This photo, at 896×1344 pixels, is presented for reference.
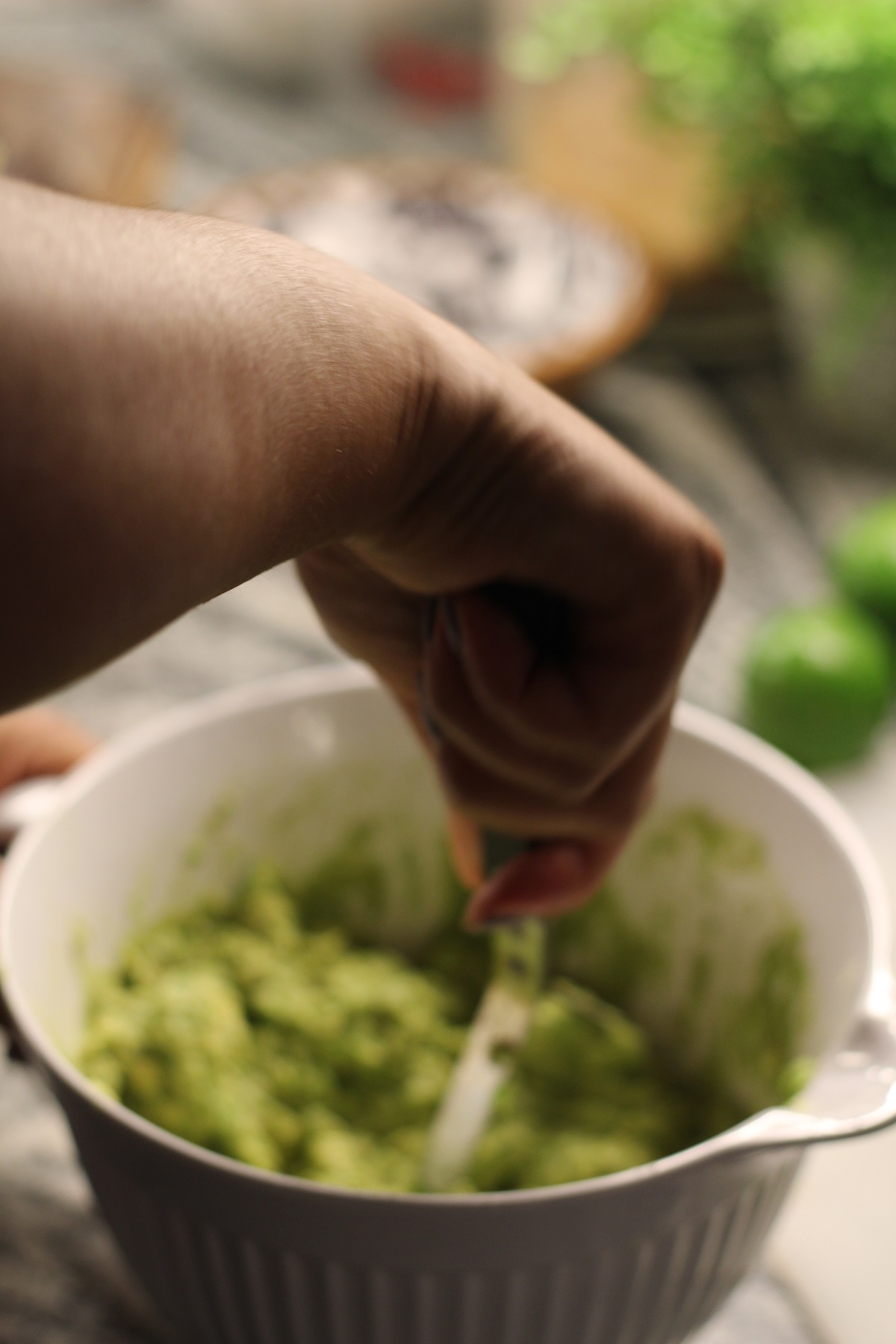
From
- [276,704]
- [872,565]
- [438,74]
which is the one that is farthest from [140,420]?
[438,74]

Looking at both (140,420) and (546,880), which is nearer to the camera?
(140,420)

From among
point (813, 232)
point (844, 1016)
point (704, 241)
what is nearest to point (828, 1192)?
point (844, 1016)

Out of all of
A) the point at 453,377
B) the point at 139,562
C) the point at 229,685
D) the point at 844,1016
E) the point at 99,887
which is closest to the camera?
the point at 139,562

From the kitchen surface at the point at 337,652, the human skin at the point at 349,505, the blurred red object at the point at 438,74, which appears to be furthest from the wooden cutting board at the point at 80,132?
the human skin at the point at 349,505

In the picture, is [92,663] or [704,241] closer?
[92,663]

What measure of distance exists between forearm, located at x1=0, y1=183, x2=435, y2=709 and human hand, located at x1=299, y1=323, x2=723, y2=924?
0.21 feet

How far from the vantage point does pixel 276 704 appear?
2.14 feet

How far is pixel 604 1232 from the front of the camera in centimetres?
41

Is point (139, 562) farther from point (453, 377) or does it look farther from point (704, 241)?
point (704, 241)

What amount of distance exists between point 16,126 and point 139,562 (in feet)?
4.08

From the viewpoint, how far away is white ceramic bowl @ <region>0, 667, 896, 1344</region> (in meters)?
0.40

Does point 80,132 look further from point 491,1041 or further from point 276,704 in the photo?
point 491,1041

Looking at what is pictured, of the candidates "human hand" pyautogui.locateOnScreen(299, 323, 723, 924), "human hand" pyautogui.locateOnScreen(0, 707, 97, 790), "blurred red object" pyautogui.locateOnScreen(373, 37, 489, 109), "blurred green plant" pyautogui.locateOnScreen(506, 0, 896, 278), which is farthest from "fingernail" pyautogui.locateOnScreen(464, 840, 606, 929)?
"blurred red object" pyautogui.locateOnScreen(373, 37, 489, 109)

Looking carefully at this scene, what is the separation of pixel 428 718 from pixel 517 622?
0.06 m
